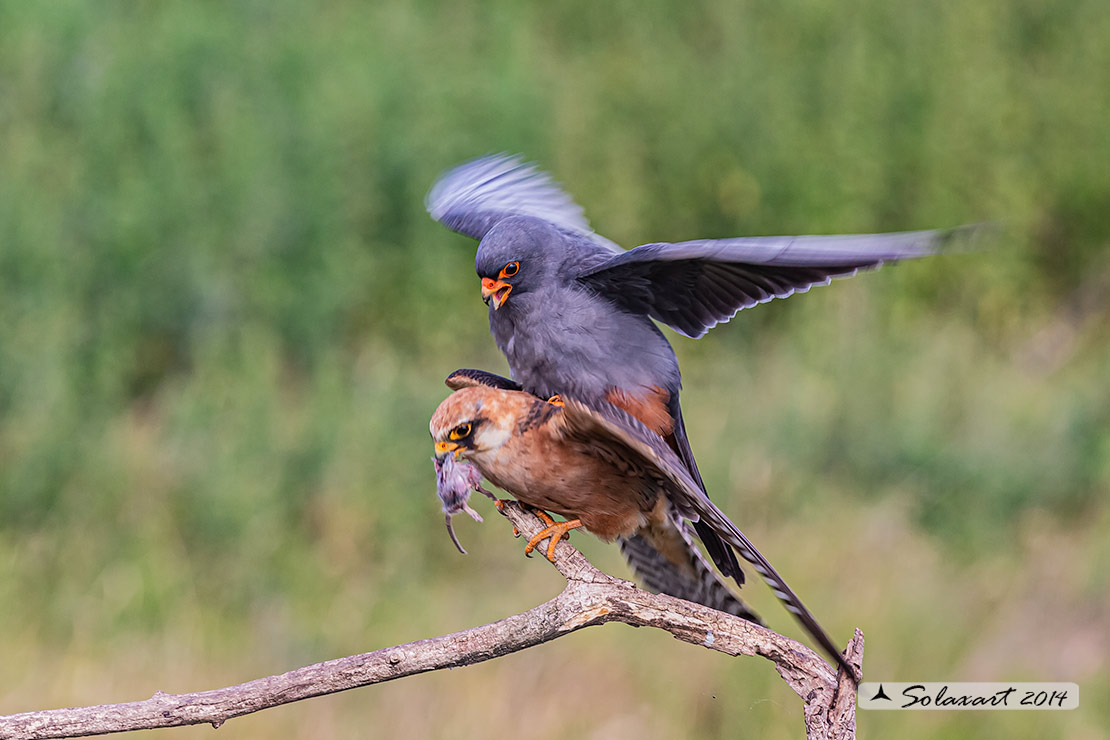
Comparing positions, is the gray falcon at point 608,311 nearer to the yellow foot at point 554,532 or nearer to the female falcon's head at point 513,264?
the female falcon's head at point 513,264

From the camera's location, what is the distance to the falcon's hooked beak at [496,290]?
3.18 metres

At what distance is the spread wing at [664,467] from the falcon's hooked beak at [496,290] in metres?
0.45

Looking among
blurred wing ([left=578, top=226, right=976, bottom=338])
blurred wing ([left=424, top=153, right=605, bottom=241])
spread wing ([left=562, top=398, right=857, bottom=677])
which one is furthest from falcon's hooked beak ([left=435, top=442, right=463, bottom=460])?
blurred wing ([left=424, top=153, right=605, bottom=241])

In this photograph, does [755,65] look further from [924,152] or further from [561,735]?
[561,735]

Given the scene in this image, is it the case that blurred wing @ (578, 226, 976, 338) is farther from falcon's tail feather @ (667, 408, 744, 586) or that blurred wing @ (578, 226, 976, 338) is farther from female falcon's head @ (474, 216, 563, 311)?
falcon's tail feather @ (667, 408, 744, 586)

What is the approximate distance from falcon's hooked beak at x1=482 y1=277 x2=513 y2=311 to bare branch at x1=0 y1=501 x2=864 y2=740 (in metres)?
0.78

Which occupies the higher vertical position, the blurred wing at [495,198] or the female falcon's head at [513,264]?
the blurred wing at [495,198]

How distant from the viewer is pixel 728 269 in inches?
116

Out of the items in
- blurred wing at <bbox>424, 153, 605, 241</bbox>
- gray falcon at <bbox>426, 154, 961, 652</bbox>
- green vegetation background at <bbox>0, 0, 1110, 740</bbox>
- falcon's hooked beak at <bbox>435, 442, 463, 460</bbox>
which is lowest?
falcon's hooked beak at <bbox>435, 442, 463, 460</bbox>

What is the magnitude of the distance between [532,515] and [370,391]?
4836 millimetres

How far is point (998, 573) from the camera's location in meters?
7.14

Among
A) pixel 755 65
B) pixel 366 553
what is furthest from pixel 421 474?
pixel 755 65

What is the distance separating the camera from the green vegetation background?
596 cm

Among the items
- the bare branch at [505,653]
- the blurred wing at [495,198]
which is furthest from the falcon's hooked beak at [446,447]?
the blurred wing at [495,198]
